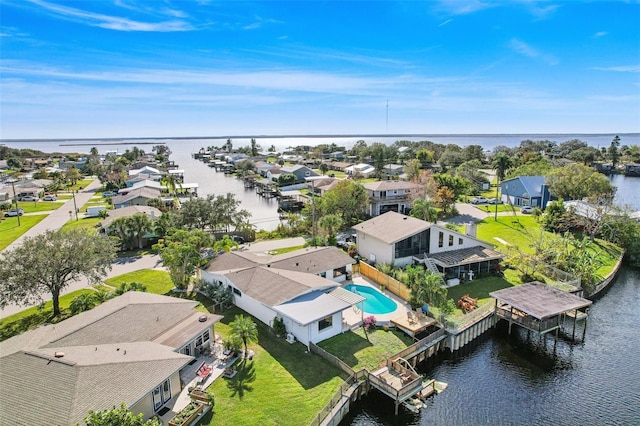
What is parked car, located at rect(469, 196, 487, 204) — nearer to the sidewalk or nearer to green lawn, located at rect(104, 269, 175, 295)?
green lawn, located at rect(104, 269, 175, 295)

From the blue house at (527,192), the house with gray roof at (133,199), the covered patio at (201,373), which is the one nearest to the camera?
the covered patio at (201,373)

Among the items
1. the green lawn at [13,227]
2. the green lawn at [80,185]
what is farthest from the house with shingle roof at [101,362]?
the green lawn at [80,185]

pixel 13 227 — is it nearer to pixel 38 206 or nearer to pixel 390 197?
pixel 38 206

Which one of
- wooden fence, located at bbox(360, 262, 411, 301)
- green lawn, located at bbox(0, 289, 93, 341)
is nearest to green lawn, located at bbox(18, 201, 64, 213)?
green lawn, located at bbox(0, 289, 93, 341)

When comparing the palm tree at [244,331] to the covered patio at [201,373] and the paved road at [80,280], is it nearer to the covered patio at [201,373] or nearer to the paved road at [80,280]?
the covered patio at [201,373]

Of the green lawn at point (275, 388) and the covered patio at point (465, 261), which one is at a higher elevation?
the covered patio at point (465, 261)

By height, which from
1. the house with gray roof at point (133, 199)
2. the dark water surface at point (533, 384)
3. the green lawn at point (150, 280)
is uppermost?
the house with gray roof at point (133, 199)

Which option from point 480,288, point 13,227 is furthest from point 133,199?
point 480,288

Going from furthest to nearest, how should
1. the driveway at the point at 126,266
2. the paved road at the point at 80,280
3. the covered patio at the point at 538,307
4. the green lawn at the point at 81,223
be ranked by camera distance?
the green lawn at the point at 81,223 < the driveway at the point at 126,266 < the paved road at the point at 80,280 < the covered patio at the point at 538,307
